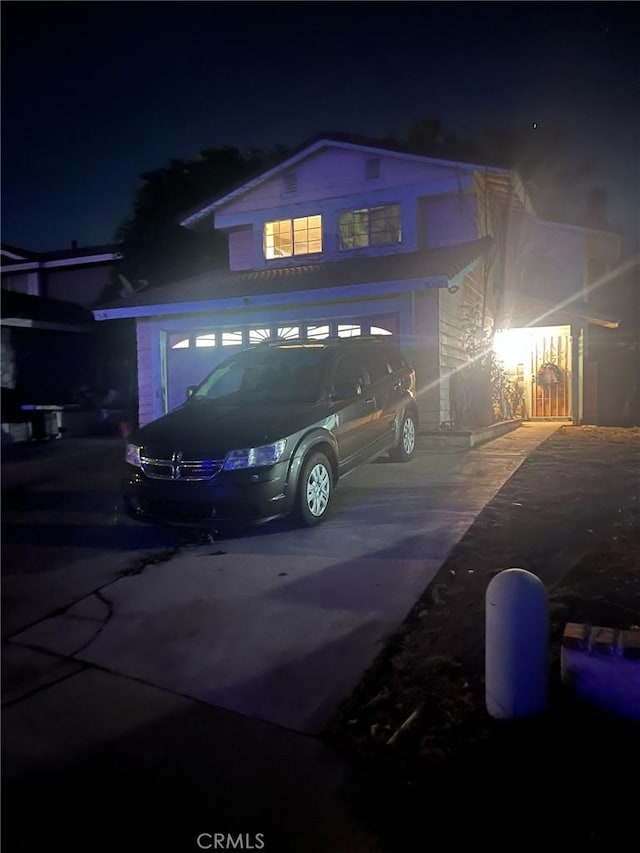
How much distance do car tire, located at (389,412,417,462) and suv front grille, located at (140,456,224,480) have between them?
3.80 metres

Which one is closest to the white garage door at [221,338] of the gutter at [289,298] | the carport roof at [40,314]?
the gutter at [289,298]

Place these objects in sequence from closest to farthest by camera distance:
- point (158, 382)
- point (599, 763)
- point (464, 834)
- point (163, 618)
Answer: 1. point (464, 834)
2. point (599, 763)
3. point (163, 618)
4. point (158, 382)

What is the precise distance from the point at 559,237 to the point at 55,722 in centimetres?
1698

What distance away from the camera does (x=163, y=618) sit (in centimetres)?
387

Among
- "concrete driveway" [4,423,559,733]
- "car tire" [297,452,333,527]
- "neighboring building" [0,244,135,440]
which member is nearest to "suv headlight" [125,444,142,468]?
"concrete driveway" [4,423,559,733]

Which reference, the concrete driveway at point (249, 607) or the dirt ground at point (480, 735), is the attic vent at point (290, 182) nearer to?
the concrete driveway at point (249, 607)

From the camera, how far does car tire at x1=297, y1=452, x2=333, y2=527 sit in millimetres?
5473

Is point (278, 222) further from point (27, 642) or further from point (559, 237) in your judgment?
point (27, 642)

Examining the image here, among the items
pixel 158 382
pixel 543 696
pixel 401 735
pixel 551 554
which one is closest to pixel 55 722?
pixel 401 735

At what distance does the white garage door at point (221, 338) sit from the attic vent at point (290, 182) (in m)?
3.45

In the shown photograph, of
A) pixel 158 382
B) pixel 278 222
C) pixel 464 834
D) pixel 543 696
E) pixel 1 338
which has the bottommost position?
pixel 464 834

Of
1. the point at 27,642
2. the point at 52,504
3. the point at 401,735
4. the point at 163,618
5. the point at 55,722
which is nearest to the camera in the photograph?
the point at 401,735

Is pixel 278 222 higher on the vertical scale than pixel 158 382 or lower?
higher

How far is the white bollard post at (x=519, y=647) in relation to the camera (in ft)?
8.65
